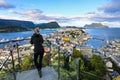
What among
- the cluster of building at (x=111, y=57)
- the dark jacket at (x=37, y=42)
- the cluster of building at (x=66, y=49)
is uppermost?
the dark jacket at (x=37, y=42)

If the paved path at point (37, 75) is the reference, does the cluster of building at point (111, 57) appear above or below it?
below

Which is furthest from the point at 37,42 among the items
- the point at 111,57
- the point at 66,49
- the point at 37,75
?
the point at 111,57

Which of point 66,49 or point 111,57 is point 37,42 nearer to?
point 66,49

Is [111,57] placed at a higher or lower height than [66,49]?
lower

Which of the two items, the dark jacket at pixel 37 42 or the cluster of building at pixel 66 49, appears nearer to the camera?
the dark jacket at pixel 37 42

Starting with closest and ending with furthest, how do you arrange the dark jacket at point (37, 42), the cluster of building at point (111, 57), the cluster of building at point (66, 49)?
the dark jacket at point (37, 42)
the cluster of building at point (66, 49)
the cluster of building at point (111, 57)

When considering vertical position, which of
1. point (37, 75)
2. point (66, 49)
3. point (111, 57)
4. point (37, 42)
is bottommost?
point (111, 57)

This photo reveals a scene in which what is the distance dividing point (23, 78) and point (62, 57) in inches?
87.7

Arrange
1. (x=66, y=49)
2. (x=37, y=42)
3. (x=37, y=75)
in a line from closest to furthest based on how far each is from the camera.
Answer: (x=37, y=42) < (x=37, y=75) < (x=66, y=49)

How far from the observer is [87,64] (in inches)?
1590

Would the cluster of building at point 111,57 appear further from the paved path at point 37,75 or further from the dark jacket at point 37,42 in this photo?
the dark jacket at point 37,42

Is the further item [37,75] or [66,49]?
[66,49]

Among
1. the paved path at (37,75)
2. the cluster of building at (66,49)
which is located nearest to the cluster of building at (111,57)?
the cluster of building at (66,49)

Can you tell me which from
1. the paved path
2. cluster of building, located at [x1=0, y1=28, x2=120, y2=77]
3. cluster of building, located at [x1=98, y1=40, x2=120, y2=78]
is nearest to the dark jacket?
cluster of building, located at [x1=0, y1=28, x2=120, y2=77]
